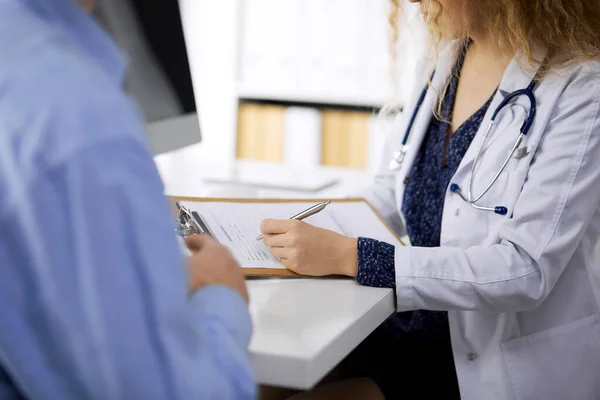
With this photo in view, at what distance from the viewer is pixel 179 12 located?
1413 mm

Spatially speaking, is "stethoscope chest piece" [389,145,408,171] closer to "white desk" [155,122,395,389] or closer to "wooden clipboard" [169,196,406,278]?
"wooden clipboard" [169,196,406,278]

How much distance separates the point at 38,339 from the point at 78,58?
221 millimetres

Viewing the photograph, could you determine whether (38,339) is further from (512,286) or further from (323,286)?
(512,286)

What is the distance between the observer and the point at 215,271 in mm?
705

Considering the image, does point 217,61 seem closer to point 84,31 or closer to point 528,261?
point 528,261

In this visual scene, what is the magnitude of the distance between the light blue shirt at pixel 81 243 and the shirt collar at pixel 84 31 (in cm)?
2

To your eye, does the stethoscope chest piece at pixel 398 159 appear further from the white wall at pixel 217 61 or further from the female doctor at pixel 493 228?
the white wall at pixel 217 61

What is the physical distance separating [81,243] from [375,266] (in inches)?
22.9

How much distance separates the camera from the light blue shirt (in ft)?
1.69

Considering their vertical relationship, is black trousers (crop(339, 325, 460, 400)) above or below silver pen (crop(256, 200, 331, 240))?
below

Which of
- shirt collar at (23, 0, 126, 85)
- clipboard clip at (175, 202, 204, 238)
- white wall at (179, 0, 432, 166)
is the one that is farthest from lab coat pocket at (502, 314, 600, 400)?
white wall at (179, 0, 432, 166)

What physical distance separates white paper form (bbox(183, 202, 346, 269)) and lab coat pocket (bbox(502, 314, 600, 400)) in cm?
35

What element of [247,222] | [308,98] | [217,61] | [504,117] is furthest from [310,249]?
[217,61]

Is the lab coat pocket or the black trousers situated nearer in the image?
the lab coat pocket
